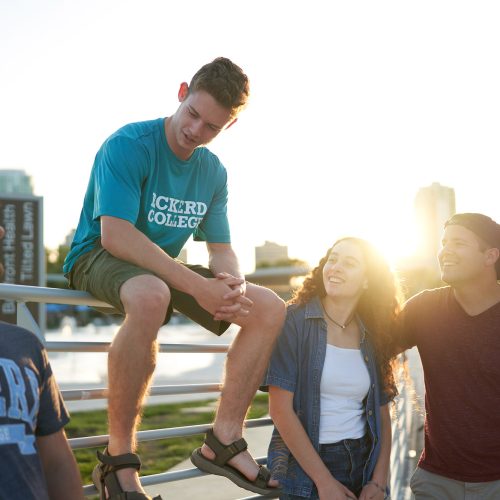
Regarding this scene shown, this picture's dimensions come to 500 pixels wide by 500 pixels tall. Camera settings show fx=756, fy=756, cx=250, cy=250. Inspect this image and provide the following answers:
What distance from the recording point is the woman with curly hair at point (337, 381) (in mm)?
3393

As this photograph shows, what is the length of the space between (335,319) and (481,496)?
1063mm

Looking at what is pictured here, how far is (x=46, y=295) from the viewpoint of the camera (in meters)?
2.79

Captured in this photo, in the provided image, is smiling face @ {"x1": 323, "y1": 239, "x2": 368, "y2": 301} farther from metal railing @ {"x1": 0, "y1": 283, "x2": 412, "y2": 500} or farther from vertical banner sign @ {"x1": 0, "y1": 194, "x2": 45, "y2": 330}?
vertical banner sign @ {"x1": 0, "y1": 194, "x2": 45, "y2": 330}

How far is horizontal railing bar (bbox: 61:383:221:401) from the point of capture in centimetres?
282

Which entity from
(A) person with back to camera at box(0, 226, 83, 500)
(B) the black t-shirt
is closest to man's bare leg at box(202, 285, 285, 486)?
(A) person with back to camera at box(0, 226, 83, 500)

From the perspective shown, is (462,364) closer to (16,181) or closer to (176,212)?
(176,212)

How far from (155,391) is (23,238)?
14686 millimetres

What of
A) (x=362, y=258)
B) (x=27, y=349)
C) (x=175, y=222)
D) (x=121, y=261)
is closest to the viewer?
(x=27, y=349)

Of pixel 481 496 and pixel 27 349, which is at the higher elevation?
pixel 27 349

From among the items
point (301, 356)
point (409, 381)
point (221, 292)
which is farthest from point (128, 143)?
point (409, 381)

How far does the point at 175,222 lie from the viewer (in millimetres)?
3287

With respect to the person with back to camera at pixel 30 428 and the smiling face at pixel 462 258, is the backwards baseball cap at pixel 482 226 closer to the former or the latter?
the smiling face at pixel 462 258

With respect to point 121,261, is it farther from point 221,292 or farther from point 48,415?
point 48,415

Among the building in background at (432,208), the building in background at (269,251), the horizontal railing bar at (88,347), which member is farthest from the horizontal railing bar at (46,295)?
the building in background at (269,251)
